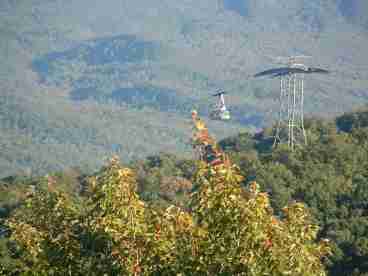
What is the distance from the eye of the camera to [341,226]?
4088 cm

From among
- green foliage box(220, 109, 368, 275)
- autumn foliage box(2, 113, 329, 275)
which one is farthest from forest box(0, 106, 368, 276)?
green foliage box(220, 109, 368, 275)

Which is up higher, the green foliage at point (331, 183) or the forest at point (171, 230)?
the forest at point (171, 230)

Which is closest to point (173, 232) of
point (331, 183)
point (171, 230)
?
point (171, 230)

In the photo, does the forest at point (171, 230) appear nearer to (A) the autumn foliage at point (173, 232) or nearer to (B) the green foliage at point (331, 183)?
(A) the autumn foliage at point (173, 232)

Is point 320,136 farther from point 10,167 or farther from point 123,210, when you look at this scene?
point 10,167

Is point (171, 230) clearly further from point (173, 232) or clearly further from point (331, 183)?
point (331, 183)

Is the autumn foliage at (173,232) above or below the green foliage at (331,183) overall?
above

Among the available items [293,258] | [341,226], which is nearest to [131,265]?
[293,258]

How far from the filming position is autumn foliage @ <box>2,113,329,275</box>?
43.4 ft

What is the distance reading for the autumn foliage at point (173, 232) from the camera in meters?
13.2

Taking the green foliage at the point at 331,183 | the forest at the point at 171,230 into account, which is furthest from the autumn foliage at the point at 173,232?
the green foliage at the point at 331,183

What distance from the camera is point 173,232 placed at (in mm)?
14812

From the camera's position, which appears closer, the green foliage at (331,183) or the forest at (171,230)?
the forest at (171,230)

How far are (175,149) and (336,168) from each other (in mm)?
135391
